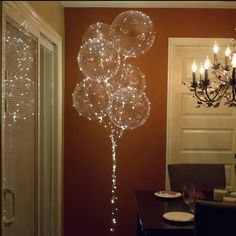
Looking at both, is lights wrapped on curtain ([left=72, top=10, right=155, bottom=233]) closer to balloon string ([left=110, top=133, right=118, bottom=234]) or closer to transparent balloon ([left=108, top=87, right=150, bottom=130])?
transparent balloon ([left=108, top=87, right=150, bottom=130])

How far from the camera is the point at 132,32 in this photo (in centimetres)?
288

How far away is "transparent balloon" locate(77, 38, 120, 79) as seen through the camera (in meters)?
3.02

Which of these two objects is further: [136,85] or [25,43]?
[136,85]

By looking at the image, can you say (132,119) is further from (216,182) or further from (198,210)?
(198,210)

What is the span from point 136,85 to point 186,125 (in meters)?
0.82

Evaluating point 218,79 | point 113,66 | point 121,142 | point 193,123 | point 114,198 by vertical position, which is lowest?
point 114,198

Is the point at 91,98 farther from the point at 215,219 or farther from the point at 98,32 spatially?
the point at 215,219

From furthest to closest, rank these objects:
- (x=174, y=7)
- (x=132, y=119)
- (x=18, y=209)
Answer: (x=174, y=7) < (x=132, y=119) < (x=18, y=209)

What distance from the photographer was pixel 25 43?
2385 mm

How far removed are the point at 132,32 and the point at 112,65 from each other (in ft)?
1.12

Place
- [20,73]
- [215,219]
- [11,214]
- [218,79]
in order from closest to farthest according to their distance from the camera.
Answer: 1. [215,219]
2. [11,214]
3. [20,73]
4. [218,79]

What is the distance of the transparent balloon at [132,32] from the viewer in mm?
2881

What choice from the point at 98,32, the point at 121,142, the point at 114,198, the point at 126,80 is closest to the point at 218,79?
the point at 126,80

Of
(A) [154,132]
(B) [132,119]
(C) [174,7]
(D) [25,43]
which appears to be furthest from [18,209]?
(C) [174,7]
